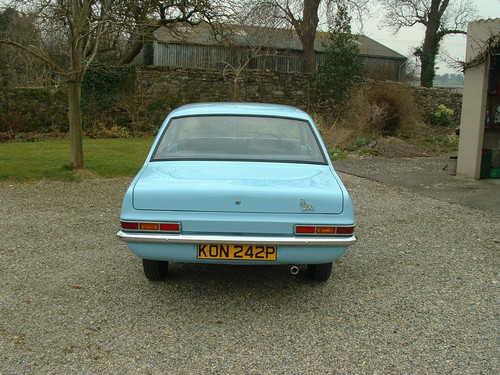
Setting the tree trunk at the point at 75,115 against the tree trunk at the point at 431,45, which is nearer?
the tree trunk at the point at 75,115

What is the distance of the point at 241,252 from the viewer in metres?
3.68

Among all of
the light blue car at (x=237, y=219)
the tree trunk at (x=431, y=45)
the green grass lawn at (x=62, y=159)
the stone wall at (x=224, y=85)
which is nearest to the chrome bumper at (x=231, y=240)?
the light blue car at (x=237, y=219)

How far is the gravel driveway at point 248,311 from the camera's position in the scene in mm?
3107

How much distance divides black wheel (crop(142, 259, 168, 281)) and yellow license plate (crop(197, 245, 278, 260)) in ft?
2.33

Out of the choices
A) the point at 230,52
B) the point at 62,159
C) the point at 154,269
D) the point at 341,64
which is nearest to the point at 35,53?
the point at 62,159

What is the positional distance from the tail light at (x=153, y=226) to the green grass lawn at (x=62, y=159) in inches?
252

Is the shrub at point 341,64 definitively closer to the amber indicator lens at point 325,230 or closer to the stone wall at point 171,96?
the stone wall at point 171,96

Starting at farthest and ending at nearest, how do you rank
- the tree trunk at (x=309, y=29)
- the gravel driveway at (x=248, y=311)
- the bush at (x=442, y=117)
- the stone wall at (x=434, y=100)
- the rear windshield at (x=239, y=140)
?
the tree trunk at (x=309, y=29) < the stone wall at (x=434, y=100) < the bush at (x=442, y=117) < the rear windshield at (x=239, y=140) < the gravel driveway at (x=248, y=311)

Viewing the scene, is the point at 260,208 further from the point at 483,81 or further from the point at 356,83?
the point at 356,83

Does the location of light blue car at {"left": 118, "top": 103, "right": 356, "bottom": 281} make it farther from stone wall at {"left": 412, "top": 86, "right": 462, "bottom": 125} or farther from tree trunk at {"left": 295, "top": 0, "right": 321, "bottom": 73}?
tree trunk at {"left": 295, "top": 0, "right": 321, "bottom": 73}

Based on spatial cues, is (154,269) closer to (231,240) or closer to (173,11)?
(231,240)

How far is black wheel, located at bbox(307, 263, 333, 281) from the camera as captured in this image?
4281mm

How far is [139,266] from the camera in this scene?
4879 millimetres

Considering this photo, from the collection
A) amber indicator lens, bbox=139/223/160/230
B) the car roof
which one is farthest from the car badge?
the car roof
